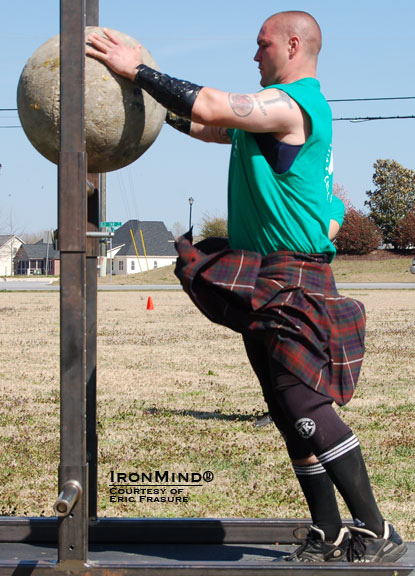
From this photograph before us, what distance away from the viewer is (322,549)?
308 cm

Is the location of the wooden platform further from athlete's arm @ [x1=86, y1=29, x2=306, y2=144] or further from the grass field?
the grass field

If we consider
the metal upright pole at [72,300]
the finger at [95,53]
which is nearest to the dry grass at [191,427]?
the metal upright pole at [72,300]

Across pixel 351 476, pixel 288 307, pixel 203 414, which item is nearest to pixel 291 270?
pixel 288 307

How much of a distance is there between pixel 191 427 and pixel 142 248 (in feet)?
292

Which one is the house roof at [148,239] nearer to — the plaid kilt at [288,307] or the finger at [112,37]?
the finger at [112,37]

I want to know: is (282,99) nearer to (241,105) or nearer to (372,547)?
(241,105)

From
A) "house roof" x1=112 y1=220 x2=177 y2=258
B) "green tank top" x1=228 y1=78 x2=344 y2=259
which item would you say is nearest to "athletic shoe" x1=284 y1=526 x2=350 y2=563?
"green tank top" x1=228 y1=78 x2=344 y2=259

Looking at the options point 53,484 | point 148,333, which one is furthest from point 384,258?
point 53,484

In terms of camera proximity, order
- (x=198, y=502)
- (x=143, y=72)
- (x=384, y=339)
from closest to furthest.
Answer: (x=143, y=72)
(x=198, y=502)
(x=384, y=339)

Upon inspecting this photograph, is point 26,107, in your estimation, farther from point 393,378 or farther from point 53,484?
point 393,378

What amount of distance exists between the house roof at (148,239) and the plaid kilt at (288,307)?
91.7 meters

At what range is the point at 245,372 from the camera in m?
9.56

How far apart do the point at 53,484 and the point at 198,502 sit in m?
0.93

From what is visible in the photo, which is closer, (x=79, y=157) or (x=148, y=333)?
(x=79, y=157)
